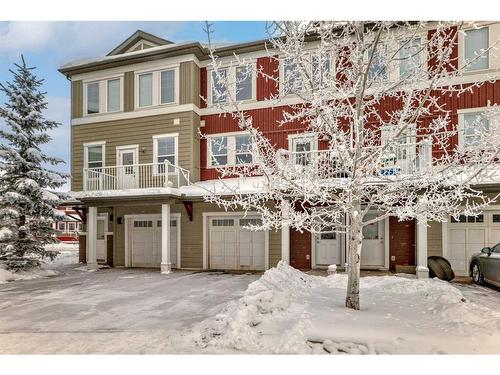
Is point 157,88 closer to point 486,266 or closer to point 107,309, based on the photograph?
point 107,309

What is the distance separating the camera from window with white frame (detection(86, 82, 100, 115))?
11.1m

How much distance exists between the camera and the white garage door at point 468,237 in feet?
26.4

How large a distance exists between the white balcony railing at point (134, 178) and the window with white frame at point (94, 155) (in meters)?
0.52

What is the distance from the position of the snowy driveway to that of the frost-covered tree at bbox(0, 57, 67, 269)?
53.0 inches

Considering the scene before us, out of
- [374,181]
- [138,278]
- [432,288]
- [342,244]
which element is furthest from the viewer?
[342,244]

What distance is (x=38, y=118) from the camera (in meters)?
9.44

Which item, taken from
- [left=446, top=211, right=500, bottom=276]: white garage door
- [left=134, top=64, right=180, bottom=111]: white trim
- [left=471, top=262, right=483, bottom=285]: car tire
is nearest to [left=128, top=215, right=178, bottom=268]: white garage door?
[left=134, top=64, right=180, bottom=111]: white trim

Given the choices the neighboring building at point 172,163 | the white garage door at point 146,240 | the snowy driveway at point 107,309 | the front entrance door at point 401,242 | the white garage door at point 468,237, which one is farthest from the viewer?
the white garage door at point 146,240

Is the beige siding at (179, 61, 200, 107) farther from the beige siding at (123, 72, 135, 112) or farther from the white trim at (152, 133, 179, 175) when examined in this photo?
the beige siding at (123, 72, 135, 112)

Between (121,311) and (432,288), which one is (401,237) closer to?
(432,288)

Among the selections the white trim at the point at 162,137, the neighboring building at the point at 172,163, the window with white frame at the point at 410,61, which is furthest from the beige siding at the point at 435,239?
the white trim at the point at 162,137

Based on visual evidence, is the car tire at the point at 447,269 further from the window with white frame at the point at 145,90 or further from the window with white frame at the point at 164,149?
the window with white frame at the point at 145,90
